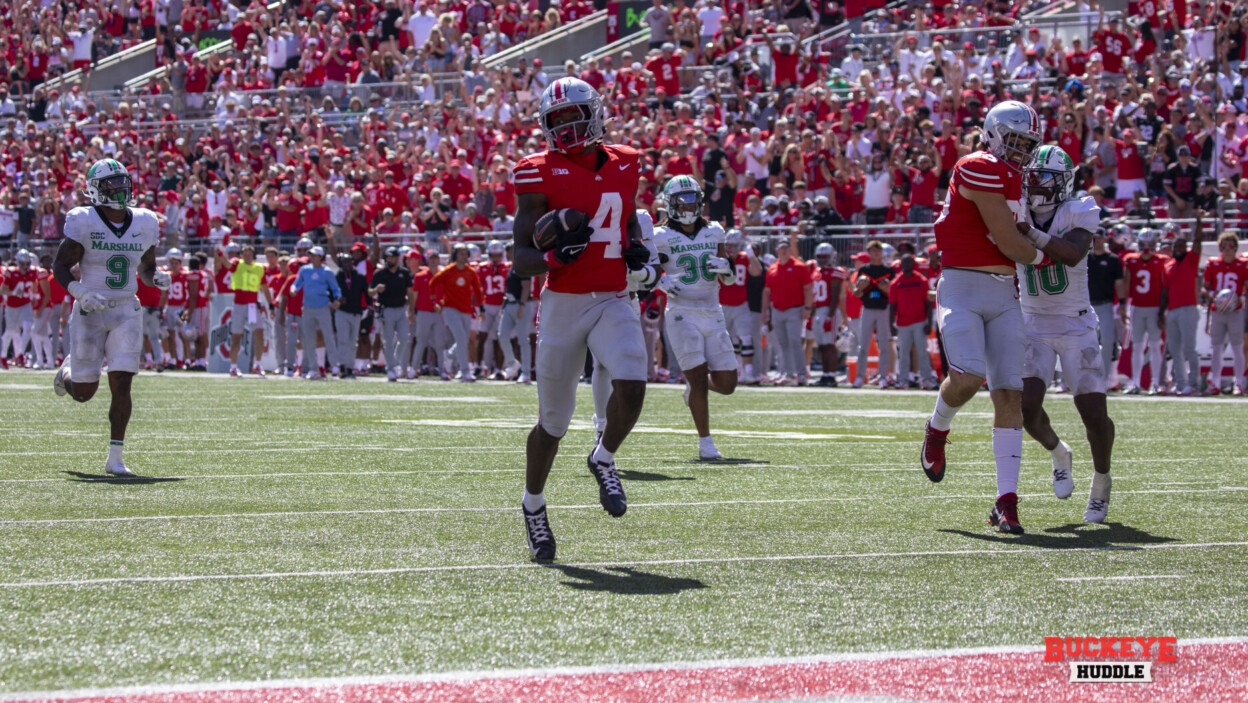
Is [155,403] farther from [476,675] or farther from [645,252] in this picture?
[476,675]

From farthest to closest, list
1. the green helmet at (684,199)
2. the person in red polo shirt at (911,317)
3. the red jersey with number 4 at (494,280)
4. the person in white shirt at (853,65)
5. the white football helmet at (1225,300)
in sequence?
1. the person in white shirt at (853,65)
2. the red jersey with number 4 at (494,280)
3. the person in red polo shirt at (911,317)
4. the white football helmet at (1225,300)
5. the green helmet at (684,199)

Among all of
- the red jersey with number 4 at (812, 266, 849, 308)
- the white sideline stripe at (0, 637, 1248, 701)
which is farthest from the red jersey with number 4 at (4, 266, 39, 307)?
the white sideline stripe at (0, 637, 1248, 701)

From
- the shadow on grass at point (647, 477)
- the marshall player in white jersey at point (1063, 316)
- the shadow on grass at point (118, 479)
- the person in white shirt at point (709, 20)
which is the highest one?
the person in white shirt at point (709, 20)

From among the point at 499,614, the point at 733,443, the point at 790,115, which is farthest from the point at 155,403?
the point at 499,614

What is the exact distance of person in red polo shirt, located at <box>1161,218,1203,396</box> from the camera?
17938mm

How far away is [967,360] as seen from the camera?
7102 mm

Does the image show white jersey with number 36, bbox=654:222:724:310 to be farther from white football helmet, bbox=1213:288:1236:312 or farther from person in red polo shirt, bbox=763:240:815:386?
person in red polo shirt, bbox=763:240:815:386

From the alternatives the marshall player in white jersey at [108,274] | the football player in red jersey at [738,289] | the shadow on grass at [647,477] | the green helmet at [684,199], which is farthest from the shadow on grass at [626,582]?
the football player in red jersey at [738,289]

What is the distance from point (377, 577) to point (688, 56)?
2266 cm

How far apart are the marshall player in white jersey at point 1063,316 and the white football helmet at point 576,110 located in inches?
87.7

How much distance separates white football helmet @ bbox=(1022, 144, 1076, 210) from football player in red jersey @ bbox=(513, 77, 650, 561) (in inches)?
84.1

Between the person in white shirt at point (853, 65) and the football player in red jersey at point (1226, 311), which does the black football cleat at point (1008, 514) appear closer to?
the football player in red jersey at point (1226, 311)

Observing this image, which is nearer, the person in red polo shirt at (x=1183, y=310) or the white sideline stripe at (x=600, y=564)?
the white sideline stripe at (x=600, y=564)

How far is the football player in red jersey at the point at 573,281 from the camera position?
6.23 m
